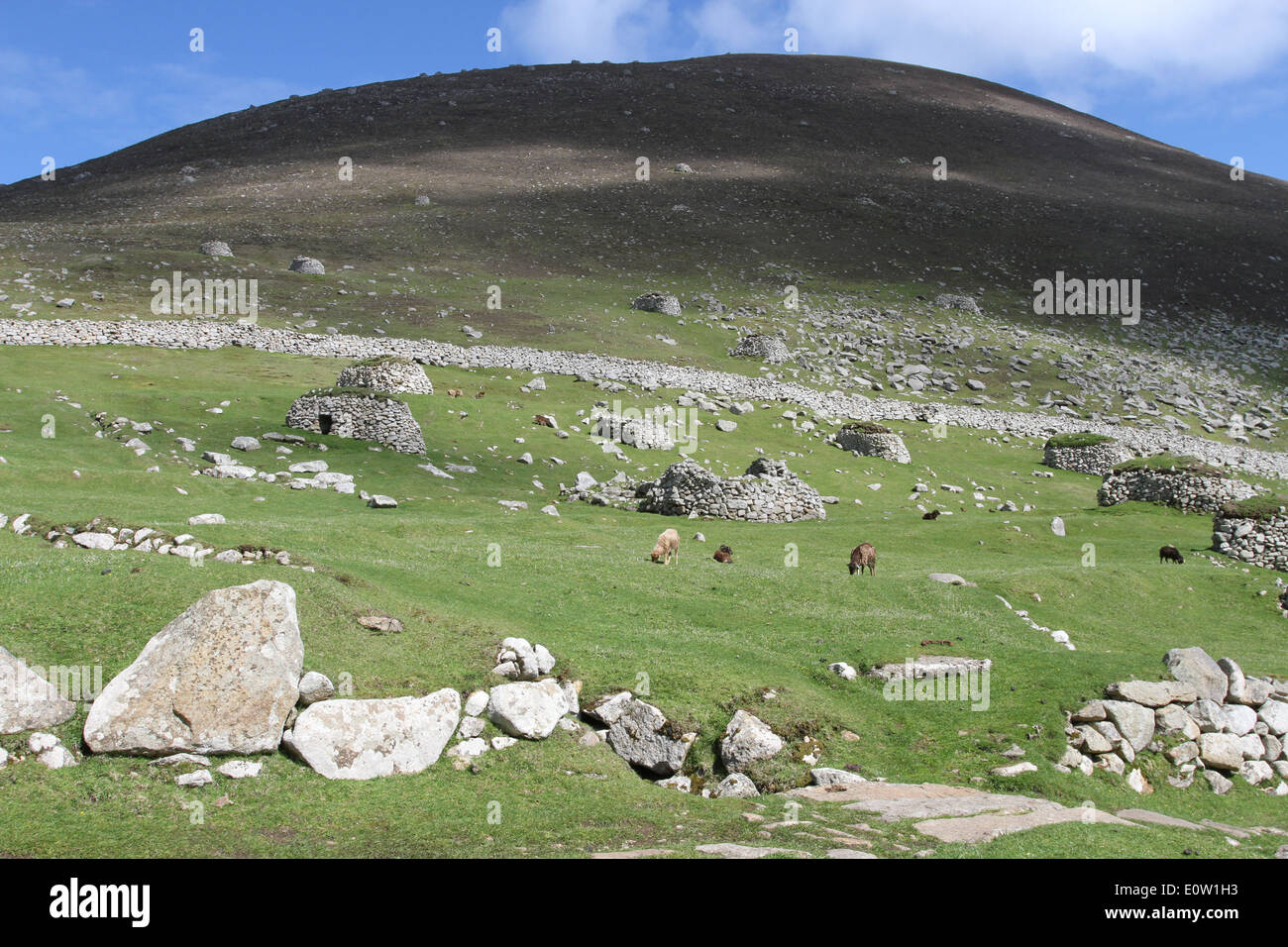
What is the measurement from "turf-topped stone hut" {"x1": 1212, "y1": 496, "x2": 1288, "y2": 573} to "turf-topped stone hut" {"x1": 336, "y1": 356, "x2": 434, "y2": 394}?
33.5 meters

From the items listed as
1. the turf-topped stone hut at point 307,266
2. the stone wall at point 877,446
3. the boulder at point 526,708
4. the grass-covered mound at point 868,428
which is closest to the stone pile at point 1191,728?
the boulder at point 526,708

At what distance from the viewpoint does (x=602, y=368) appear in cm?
5397

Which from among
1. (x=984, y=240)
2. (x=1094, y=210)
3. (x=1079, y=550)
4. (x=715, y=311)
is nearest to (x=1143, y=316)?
(x=984, y=240)

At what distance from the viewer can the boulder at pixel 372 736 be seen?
38.6 ft

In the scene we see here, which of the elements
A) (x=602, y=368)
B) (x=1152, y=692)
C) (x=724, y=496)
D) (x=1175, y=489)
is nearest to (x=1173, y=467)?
(x=1175, y=489)

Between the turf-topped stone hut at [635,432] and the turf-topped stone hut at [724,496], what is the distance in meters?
6.56

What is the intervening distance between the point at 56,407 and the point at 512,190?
6723cm

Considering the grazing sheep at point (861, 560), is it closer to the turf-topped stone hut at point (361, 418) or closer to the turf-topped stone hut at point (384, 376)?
the turf-topped stone hut at point (361, 418)

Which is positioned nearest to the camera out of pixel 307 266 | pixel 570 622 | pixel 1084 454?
pixel 570 622

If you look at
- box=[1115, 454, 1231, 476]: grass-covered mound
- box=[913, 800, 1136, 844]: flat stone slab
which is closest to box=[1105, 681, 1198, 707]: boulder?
box=[913, 800, 1136, 844]: flat stone slab

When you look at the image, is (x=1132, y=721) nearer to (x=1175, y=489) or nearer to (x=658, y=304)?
(x=1175, y=489)

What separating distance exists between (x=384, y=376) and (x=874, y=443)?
23758mm

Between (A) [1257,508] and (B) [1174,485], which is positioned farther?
(B) [1174,485]

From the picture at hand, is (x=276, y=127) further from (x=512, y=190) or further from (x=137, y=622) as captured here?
(x=137, y=622)
